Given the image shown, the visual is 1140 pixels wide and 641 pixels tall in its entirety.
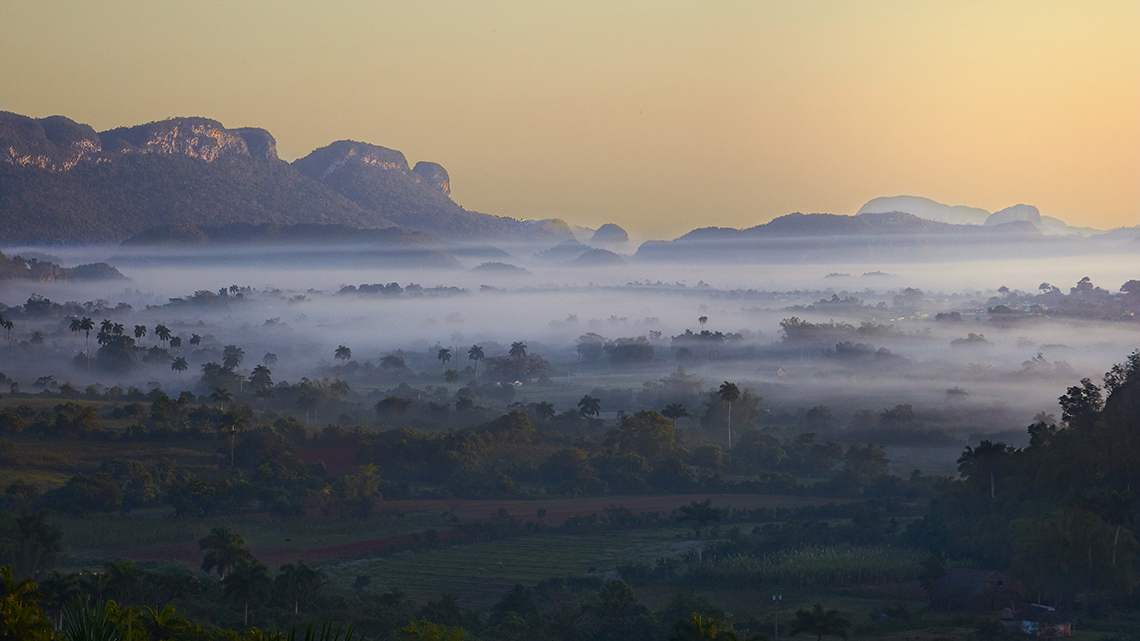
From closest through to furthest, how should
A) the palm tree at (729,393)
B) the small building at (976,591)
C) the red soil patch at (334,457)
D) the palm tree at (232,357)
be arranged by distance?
1. the small building at (976,591)
2. the red soil patch at (334,457)
3. the palm tree at (729,393)
4. the palm tree at (232,357)

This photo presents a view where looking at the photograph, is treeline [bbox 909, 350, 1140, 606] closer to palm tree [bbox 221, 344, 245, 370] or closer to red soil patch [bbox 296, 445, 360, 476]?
red soil patch [bbox 296, 445, 360, 476]

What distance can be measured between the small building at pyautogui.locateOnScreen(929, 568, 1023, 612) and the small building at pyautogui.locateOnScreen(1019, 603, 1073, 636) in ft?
5.67

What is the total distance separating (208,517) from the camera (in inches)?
2717

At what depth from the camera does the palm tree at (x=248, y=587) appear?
4466 cm

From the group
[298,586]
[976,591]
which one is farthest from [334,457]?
[976,591]

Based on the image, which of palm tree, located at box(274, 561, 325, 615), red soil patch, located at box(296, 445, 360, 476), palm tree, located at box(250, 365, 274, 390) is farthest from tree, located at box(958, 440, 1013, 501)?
palm tree, located at box(250, 365, 274, 390)

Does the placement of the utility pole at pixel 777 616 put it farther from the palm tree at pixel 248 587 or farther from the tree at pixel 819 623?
the palm tree at pixel 248 587

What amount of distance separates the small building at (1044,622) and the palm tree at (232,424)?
55.0 meters

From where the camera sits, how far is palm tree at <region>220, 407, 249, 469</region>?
8069 centimetres

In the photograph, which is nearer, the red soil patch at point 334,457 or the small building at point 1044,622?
the small building at point 1044,622

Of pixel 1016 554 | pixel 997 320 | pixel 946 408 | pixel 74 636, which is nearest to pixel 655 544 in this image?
pixel 1016 554

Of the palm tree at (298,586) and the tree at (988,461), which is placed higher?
the tree at (988,461)

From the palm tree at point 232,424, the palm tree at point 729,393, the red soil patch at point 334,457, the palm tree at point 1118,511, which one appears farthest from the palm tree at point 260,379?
the palm tree at point 1118,511

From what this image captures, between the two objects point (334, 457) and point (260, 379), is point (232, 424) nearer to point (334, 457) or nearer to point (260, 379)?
point (334, 457)
